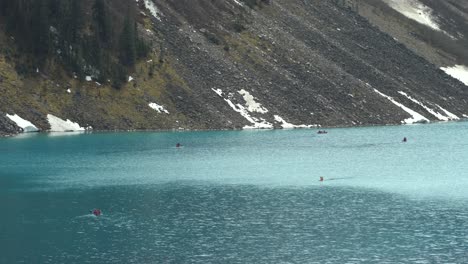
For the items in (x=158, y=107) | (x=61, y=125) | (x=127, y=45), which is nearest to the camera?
(x=61, y=125)

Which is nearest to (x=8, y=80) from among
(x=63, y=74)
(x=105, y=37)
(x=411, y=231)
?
(x=63, y=74)

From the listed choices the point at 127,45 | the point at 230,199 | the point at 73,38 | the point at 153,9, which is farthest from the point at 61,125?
the point at 230,199

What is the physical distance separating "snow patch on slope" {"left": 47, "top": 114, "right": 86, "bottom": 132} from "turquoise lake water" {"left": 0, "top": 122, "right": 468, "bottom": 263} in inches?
189

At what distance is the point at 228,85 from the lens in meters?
166

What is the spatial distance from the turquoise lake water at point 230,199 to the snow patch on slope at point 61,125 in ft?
15.7

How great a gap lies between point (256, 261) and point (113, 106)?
95.8 m

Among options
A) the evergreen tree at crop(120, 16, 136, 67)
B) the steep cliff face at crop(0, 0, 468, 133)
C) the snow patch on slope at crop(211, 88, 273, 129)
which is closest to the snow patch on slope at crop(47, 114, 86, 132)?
the steep cliff face at crop(0, 0, 468, 133)

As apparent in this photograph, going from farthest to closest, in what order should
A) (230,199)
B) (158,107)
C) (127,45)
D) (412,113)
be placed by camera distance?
(412,113) → (127,45) → (158,107) → (230,199)

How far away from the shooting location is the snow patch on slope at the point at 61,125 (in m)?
142

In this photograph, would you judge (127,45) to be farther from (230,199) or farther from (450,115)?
(230,199)

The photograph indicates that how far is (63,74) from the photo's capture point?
500ft

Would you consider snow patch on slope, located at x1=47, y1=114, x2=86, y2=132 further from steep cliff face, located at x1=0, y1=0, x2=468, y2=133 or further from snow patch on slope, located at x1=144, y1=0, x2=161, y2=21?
snow patch on slope, located at x1=144, y1=0, x2=161, y2=21

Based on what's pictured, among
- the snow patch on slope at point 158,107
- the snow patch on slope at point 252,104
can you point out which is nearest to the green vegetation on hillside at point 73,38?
the snow patch on slope at point 158,107

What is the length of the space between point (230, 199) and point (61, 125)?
216ft
